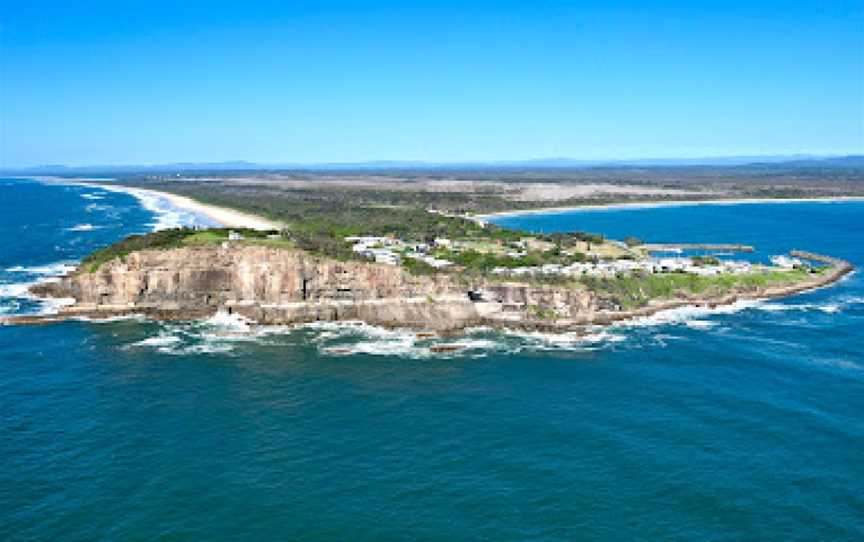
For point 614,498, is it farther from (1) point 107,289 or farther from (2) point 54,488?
(1) point 107,289

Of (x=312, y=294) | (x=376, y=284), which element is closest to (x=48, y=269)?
(x=312, y=294)

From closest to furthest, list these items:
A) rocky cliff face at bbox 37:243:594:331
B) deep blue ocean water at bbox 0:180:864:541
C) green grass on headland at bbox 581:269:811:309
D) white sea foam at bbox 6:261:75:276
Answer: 1. deep blue ocean water at bbox 0:180:864:541
2. rocky cliff face at bbox 37:243:594:331
3. green grass on headland at bbox 581:269:811:309
4. white sea foam at bbox 6:261:75:276

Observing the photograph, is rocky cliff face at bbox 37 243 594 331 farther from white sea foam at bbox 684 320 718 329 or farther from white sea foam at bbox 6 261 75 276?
white sea foam at bbox 6 261 75 276

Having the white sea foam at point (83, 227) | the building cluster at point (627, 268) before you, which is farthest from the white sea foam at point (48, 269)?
the building cluster at point (627, 268)

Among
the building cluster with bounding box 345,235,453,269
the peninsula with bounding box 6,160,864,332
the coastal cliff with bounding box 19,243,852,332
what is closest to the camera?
the coastal cliff with bounding box 19,243,852,332

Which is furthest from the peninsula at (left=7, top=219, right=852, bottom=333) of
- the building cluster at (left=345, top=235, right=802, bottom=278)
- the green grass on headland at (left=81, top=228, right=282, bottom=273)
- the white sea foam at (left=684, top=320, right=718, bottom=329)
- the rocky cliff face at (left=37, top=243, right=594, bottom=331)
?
the white sea foam at (left=684, top=320, right=718, bottom=329)

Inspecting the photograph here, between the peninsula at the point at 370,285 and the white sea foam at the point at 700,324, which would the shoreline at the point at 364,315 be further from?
the white sea foam at the point at 700,324

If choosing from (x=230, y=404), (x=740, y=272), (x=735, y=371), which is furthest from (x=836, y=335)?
(x=230, y=404)
